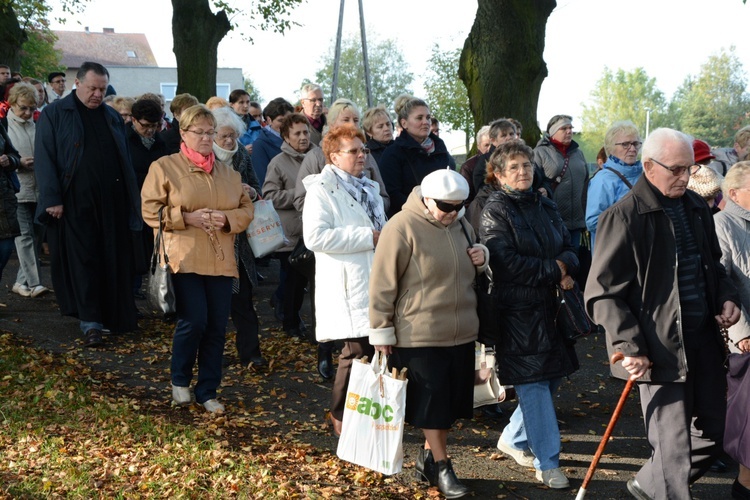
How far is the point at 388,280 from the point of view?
5.50 metres

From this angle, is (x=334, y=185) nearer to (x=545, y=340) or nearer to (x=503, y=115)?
(x=545, y=340)

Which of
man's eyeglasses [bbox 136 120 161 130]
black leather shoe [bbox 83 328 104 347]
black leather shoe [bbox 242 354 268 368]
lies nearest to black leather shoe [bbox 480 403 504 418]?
black leather shoe [bbox 242 354 268 368]

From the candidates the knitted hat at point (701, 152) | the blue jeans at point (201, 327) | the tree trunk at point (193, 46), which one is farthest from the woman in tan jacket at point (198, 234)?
the tree trunk at point (193, 46)

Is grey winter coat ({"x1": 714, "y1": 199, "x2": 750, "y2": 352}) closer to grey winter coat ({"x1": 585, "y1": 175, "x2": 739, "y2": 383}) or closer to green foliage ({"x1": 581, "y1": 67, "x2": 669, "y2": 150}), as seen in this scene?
grey winter coat ({"x1": 585, "y1": 175, "x2": 739, "y2": 383})

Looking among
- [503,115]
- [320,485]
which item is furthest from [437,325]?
[503,115]

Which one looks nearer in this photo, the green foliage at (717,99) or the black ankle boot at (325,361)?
the black ankle boot at (325,361)

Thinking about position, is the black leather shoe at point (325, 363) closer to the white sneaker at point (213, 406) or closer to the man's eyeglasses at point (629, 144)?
the white sneaker at point (213, 406)

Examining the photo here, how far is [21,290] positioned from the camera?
10.8 m

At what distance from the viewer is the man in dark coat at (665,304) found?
4.97 meters

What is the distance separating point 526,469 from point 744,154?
5482 millimetres

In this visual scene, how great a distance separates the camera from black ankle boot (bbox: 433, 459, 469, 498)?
5.52 m

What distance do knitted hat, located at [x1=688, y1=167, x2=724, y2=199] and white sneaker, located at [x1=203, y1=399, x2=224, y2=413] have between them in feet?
13.6

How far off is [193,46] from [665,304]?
16.0 m

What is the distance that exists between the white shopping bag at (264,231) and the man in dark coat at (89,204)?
69.9 inches
